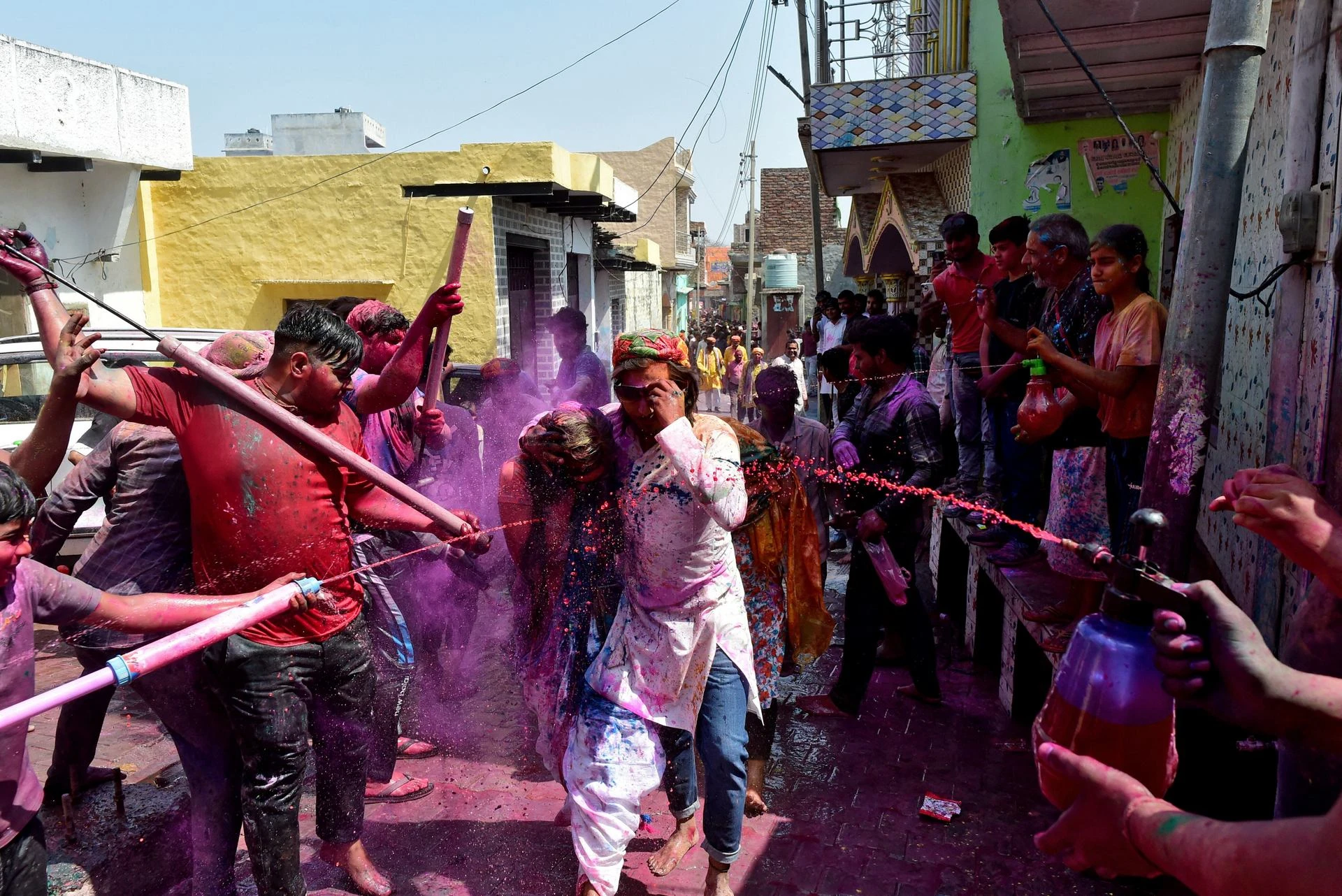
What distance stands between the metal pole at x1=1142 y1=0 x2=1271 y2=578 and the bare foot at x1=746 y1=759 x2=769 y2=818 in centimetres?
180

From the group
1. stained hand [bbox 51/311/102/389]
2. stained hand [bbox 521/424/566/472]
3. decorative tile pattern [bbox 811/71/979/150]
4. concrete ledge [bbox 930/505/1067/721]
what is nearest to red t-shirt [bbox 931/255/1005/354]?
concrete ledge [bbox 930/505/1067/721]

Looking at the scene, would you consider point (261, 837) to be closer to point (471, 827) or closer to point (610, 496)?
point (471, 827)

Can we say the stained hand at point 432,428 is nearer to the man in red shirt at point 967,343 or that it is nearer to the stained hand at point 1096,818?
the man in red shirt at point 967,343

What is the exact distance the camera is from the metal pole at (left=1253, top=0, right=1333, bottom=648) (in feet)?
11.0

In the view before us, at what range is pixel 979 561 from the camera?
522 cm

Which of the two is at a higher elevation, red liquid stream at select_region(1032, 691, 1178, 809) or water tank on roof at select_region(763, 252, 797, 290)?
water tank on roof at select_region(763, 252, 797, 290)

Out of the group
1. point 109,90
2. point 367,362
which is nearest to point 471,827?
point 367,362

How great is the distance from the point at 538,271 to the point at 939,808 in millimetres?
12215

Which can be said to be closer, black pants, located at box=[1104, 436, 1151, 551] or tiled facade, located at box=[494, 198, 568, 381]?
black pants, located at box=[1104, 436, 1151, 551]

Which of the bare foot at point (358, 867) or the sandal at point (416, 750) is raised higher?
the bare foot at point (358, 867)

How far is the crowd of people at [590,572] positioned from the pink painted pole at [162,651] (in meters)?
0.17

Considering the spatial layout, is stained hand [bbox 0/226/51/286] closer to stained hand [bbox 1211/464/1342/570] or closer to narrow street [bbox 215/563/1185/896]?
narrow street [bbox 215/563/1185/896]

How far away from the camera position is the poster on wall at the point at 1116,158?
22.8 feet

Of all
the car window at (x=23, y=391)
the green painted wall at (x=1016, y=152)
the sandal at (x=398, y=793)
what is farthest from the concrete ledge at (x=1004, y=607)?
the car window at (x=23, y=391)
